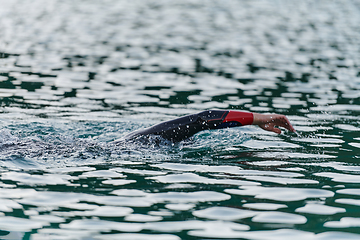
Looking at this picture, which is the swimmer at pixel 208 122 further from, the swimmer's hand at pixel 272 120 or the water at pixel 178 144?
the water at pixel 178 144

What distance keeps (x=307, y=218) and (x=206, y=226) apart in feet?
3.71

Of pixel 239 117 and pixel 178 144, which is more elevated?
pixel 239 117

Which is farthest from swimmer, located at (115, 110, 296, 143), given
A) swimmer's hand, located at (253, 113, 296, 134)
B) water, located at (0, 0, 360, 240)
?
water, located at (0, 0, 360, 240)

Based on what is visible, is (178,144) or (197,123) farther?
(178,144)

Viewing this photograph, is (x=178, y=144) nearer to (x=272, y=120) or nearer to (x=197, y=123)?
(x=197, y=123)

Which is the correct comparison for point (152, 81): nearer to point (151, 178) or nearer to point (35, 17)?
point (151, 178)

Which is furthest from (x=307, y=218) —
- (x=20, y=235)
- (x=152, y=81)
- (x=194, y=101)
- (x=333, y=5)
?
(x=333, y=5)

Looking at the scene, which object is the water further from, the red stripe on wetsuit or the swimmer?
the red stripe on wetsuit

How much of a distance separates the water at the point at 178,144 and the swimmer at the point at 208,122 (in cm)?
29

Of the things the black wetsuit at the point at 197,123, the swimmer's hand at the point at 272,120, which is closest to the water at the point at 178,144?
the black wetsuit at the point at 197,123

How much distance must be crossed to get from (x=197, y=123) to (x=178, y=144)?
1.72ft

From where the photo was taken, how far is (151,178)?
23.0 ft

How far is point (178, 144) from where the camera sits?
8742mm

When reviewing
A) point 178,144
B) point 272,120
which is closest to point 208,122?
point 178,144
